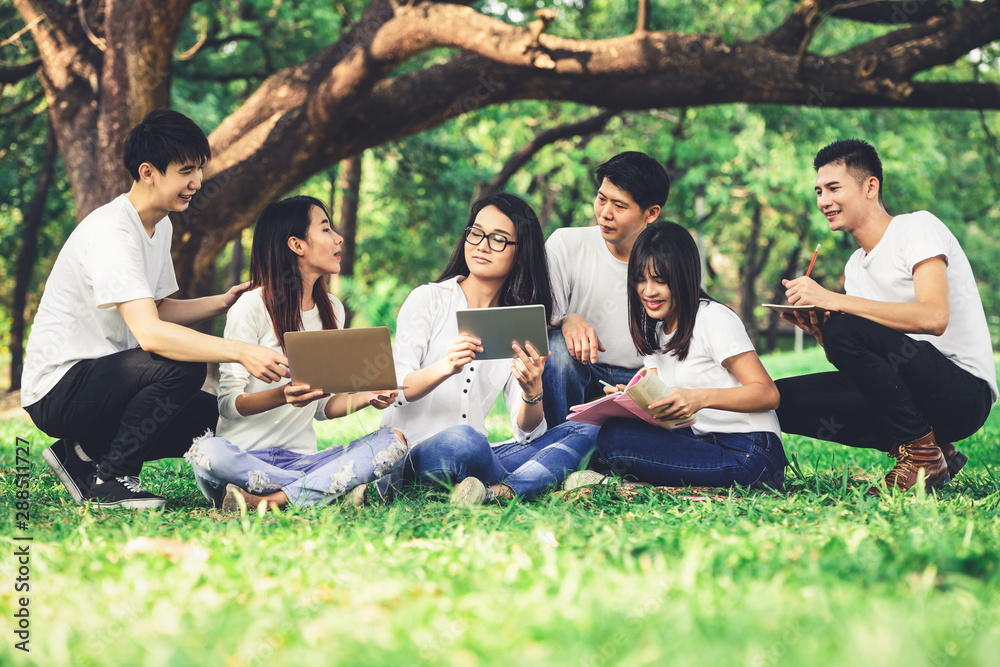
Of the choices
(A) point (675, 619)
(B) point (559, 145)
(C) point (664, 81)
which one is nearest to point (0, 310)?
(B) point (559, 145)

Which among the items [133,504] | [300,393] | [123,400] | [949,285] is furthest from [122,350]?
[949,285]

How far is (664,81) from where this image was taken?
6379mm

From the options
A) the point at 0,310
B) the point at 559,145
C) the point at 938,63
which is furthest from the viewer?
the point at 0,310

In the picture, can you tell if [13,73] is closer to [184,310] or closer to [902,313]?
[184,310]

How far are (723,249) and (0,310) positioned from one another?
23.0 meters

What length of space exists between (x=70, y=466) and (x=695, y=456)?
2801mm

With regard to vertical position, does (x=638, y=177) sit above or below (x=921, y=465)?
above

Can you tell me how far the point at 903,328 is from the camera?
350cm

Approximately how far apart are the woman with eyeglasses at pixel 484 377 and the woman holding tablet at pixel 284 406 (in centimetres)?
19

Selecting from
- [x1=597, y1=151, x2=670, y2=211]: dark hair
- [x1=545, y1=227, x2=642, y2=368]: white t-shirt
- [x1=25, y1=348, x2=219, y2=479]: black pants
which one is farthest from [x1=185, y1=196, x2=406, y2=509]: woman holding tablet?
[x1=597, y1=151, x2=670, y2=211]: dark hair

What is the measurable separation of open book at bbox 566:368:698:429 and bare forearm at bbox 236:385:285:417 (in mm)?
1242

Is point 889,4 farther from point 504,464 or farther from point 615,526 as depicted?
point 615,526

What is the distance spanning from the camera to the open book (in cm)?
317

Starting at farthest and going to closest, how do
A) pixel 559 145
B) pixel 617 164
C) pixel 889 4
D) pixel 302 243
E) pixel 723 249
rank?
pixel 723 249 < pixel 559 145 < pixel 889 4 < pixel 617 164 < pixel 302 243
